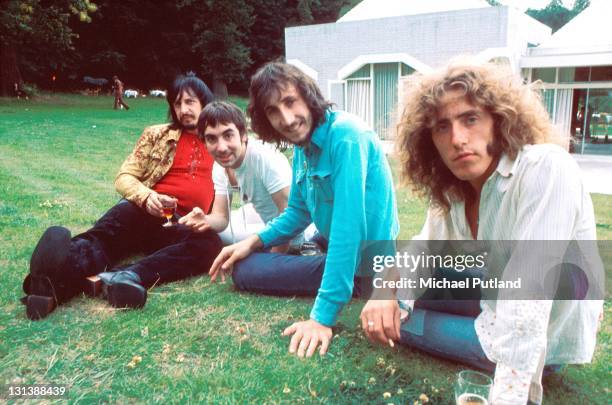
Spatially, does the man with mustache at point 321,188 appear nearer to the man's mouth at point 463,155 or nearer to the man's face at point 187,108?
the man's mouth at point 463,155

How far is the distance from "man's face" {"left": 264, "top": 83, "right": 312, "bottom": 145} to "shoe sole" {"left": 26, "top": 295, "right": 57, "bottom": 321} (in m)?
1.79

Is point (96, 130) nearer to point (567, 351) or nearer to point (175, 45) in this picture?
point (567, 351)

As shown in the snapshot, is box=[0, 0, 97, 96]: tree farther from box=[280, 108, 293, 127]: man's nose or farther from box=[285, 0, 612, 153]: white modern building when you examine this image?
box=[280, 108, 293, 127]: man's nose

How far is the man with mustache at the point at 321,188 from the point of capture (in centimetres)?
267

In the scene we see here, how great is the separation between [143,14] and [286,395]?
3937 cm

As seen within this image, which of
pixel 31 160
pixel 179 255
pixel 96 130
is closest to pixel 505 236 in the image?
pixel 179 255

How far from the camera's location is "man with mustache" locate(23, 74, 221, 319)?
10.3 feet

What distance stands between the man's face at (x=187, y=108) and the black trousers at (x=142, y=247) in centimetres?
88

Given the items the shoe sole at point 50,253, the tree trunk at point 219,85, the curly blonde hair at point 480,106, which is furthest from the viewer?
the tree trunk at point 219,85

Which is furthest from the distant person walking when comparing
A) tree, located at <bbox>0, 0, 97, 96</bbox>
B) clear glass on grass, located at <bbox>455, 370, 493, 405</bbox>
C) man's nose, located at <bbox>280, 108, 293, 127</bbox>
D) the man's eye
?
clear glass on grass, located at <bbox>455, 370, 493, 405</bbox>

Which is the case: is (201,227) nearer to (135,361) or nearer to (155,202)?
(155,202)

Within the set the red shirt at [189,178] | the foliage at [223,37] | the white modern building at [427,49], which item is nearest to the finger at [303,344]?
the red shirt at [189,178]

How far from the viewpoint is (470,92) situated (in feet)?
6.42

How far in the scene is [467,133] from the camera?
78.0 inches
